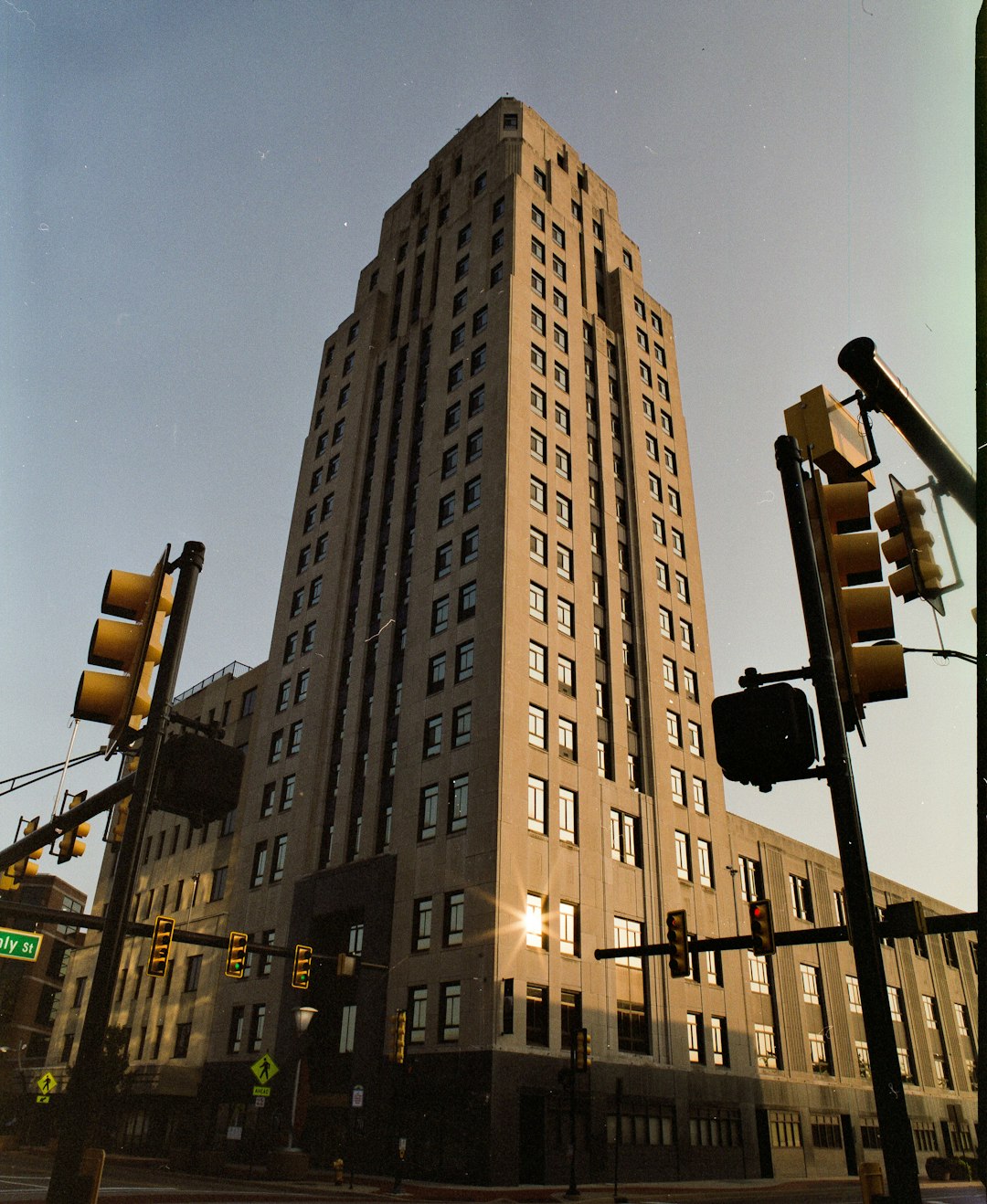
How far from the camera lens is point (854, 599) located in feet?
16.9

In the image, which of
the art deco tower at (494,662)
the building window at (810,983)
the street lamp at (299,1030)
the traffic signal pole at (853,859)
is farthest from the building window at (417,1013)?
the traffic signal pole at (853,859)

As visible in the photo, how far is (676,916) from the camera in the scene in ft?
68.9

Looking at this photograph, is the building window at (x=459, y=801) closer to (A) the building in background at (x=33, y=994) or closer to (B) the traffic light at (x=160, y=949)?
(B) the traffic light at (x=160, y=949)

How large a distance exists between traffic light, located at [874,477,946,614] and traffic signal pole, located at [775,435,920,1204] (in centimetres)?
64

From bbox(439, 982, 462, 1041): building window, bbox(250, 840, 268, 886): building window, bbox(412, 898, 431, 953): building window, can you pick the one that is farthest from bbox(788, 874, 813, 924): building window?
bbox(250, 840, 268, 886): building window

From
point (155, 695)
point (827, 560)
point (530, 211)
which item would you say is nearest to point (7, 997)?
point (530, 211)

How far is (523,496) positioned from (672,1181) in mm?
33570

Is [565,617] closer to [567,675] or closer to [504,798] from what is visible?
[567,675]

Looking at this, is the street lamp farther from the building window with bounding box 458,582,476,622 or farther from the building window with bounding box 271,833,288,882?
the building window with bounding box 458,582,476,622

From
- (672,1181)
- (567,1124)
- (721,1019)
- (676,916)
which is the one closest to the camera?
(676,916)

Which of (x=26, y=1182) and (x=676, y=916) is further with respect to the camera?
(x=26, y=1182)

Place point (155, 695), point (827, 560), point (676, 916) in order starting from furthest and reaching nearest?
point (676, 916), point (155, 695), point (827, 560)

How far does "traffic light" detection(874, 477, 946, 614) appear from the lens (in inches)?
210

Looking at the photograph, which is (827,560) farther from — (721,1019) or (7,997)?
(7,997)
